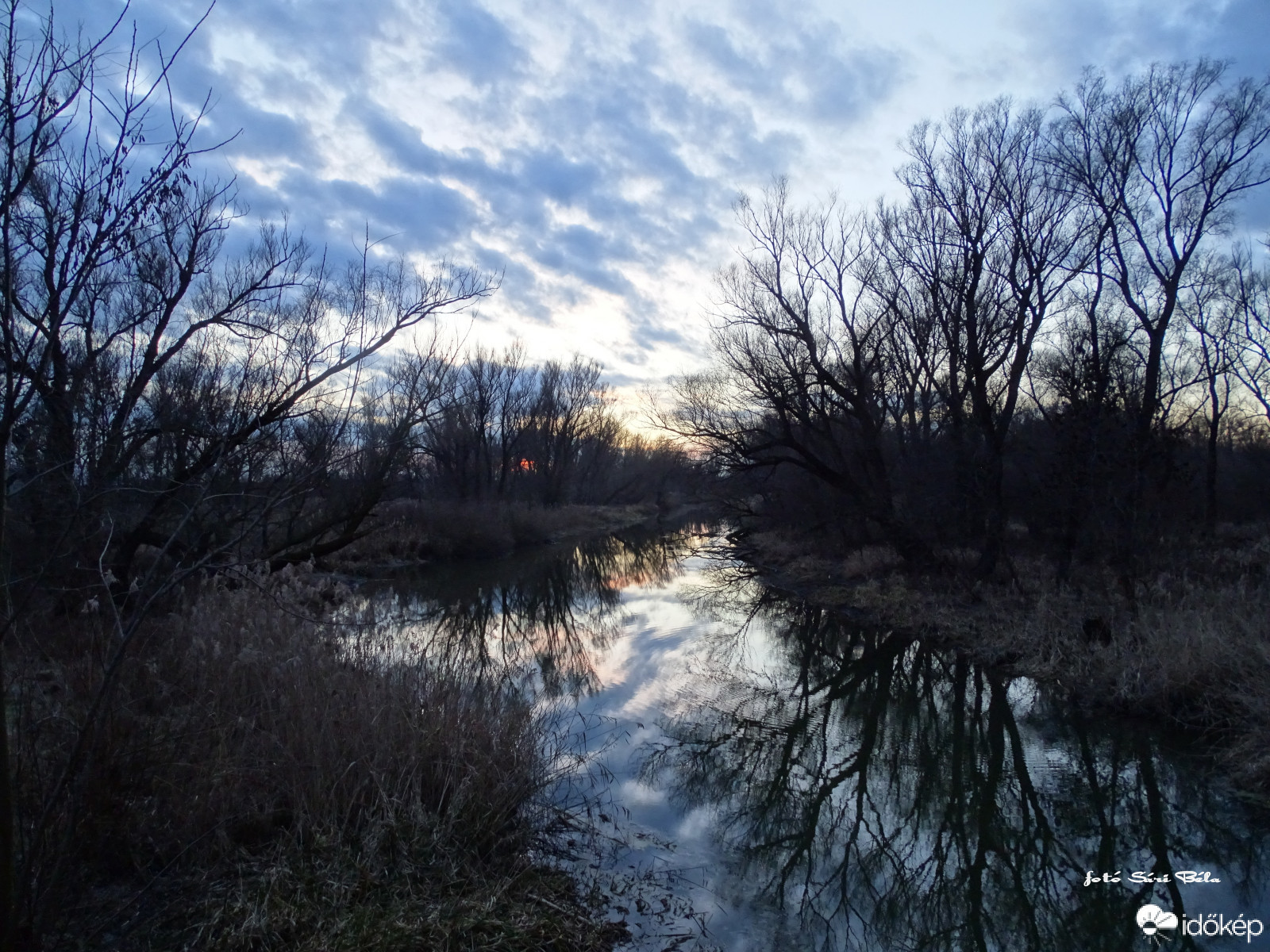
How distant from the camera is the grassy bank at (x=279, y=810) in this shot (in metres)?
3.76

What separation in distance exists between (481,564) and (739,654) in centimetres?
1676

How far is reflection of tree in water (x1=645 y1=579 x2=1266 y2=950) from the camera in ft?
16.9

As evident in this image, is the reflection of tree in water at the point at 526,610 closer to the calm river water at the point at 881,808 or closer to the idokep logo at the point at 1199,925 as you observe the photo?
the calm river water at the point at 881,808

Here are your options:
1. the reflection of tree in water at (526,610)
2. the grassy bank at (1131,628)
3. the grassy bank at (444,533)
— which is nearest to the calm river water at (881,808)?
the reflection of tree in water at (526,610)

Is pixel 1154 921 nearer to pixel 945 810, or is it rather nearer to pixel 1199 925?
pixel 1199 925

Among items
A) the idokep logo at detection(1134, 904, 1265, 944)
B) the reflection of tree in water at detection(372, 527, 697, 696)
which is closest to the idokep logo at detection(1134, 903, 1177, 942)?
the idokep logo at detection(1134, 904, 1265, 944)

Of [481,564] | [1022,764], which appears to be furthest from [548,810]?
[481,564]

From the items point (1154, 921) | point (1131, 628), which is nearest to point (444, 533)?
point (1131, 628)

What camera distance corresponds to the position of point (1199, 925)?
484cm

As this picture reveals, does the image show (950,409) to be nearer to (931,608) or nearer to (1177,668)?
(931,608)

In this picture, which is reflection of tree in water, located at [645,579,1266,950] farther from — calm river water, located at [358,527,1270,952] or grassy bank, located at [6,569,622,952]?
grassy bank, located at [6,569,622,952]

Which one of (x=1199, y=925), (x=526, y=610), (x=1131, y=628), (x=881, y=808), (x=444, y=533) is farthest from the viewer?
(x=444, y=533)

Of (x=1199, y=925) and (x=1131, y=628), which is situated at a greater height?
(x=1131, y=628)

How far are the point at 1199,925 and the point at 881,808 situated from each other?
242 centimetres
